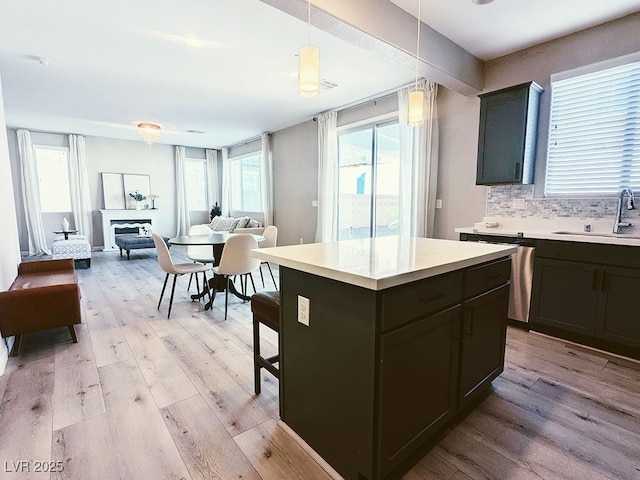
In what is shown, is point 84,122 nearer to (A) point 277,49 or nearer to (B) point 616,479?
(A) point 277,49

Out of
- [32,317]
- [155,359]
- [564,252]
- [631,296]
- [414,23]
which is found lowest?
[155,359]

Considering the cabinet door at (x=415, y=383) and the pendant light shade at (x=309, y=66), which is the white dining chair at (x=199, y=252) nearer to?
the pendant light shade at (x=309, y=66)

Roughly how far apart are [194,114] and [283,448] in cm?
562

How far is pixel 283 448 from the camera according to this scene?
155 cm

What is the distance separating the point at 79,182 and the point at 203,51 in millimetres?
6054

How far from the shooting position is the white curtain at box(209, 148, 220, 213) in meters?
9.24

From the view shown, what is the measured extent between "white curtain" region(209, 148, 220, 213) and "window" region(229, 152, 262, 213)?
28.7 inches

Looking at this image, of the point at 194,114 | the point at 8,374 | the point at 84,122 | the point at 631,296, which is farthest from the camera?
the point at 84,122

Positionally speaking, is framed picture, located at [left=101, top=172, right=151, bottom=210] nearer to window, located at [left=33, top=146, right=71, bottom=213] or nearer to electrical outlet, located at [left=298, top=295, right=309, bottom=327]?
window, located at [left=33, top=146, right=71, bottom=213]

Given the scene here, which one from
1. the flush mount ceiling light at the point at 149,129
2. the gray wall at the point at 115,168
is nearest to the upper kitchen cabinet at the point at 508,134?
the flush mount ceiling light at the point at 149,129

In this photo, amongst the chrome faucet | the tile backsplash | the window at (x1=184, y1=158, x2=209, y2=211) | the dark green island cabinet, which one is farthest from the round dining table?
the window at (x1=184, y1=158, x2=209, y2=211)

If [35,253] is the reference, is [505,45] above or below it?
above

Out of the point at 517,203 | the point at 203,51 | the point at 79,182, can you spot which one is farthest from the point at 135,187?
the point at 517,203

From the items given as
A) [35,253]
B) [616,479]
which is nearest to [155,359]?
[616,479]
